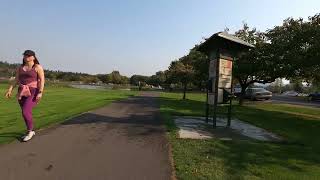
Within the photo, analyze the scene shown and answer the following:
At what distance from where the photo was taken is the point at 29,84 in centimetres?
957

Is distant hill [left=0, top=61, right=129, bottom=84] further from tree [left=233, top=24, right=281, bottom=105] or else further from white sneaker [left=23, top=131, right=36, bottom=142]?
white sneaker [left=23, top=131, right=36, bottom=142]

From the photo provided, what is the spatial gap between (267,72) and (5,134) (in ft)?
69.9

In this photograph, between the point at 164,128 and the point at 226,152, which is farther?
the point at 164,128

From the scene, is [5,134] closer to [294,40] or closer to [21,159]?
[21,159]

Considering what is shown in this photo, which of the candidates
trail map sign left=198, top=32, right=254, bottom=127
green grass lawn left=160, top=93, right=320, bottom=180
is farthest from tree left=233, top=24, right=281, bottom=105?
green grass lawn left=160, top=93, right=320, bottom=180

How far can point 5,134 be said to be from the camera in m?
10.2

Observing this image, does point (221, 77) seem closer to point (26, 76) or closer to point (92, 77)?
point (26, 76)

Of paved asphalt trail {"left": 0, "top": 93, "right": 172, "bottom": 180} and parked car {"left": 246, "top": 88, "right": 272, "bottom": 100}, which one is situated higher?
parked car {"left": 246, "top": 88, "right": 272, "bottom": 100}

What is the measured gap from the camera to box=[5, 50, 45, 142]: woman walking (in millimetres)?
9531

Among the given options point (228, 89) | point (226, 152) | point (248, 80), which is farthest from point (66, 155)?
point (248, 80)

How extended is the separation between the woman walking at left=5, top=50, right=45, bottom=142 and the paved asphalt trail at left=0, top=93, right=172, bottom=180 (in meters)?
0.54

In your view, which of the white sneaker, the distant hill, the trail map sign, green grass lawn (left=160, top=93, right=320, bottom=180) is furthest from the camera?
the distant hill

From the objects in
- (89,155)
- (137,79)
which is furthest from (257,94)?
(137,79)

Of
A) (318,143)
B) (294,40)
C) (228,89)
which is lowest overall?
(318,143)
